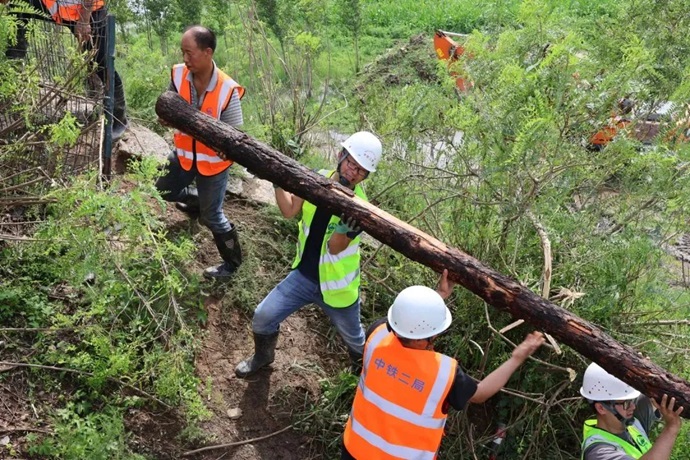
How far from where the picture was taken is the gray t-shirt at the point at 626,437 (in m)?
3.16

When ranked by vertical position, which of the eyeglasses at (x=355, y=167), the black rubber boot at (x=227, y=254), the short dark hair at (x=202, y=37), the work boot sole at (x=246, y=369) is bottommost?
the work boot sole at (x=246, y=369)

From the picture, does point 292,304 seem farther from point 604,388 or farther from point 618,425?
point 618,425

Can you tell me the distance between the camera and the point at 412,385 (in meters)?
3.19

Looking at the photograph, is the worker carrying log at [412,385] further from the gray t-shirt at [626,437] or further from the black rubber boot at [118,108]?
the black rubber boot at [118,108]

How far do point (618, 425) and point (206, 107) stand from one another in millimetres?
3043

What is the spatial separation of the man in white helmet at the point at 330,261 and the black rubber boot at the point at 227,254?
770 mm

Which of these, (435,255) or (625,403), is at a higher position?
(435,255)

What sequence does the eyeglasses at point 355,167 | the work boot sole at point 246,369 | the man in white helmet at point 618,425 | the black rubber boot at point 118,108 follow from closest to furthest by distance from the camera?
the man in white helmet at point 618,425, the eyeglasses at point 355,167, the work boot sole at point 246,369, the black rubber boot at point 118,108

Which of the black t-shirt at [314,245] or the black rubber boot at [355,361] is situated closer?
the black t-shirt at [314,245]

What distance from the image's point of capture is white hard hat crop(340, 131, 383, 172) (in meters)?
3.89

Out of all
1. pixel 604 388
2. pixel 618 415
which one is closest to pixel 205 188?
pixel 604 388

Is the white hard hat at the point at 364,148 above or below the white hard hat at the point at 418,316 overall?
above

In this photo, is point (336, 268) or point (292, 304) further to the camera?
point (292, 304)

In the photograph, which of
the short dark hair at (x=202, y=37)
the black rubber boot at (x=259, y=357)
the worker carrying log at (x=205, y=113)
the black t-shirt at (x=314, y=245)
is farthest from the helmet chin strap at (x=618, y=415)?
the short dark hair at (x=202, y=37)
